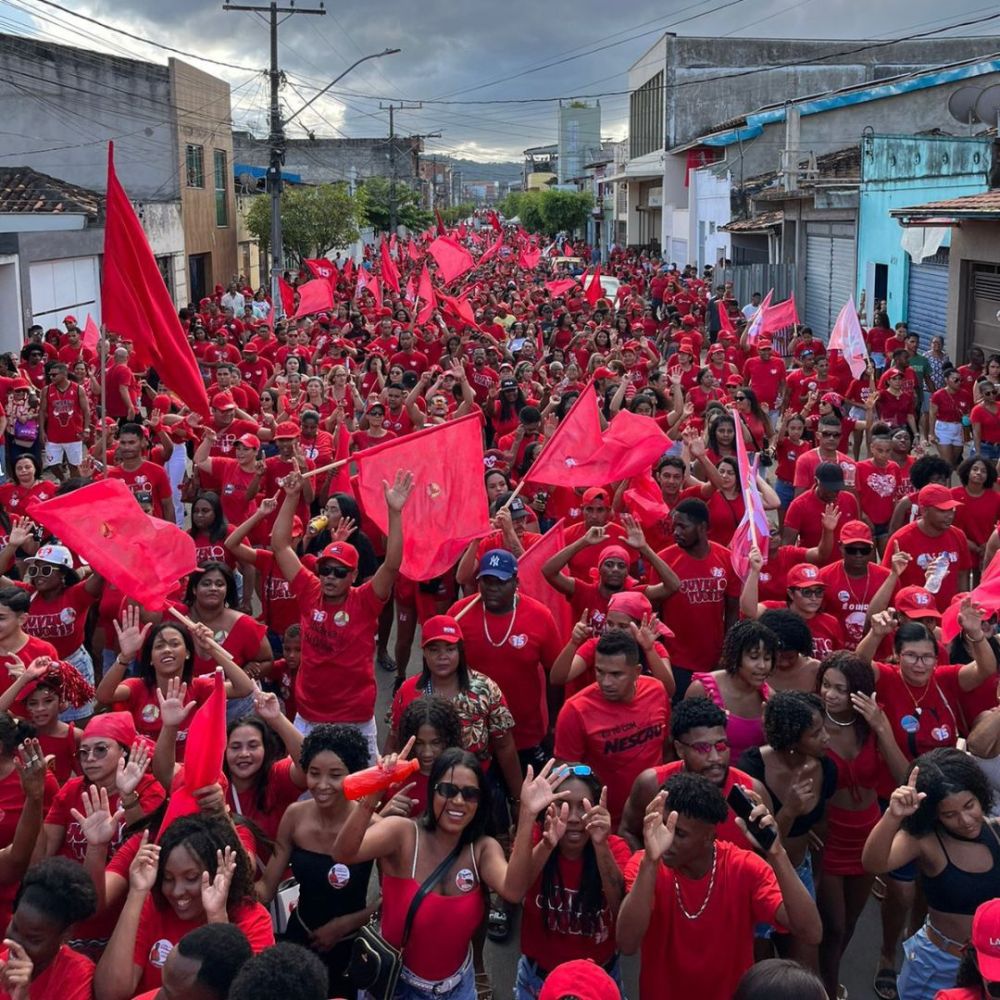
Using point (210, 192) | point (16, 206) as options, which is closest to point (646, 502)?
point (16, 206)

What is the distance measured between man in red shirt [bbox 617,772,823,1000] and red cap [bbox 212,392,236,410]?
707 cm

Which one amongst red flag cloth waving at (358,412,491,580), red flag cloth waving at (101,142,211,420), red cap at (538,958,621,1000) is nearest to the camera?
red cap at (538,958,621,1000)

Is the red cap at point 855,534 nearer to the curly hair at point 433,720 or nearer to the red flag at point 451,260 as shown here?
the curly hair at point 433,720

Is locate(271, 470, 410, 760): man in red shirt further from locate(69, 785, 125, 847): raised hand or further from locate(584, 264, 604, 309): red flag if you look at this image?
locate(584, 264, 604, 309): red flag

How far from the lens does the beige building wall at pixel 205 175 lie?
108 ft

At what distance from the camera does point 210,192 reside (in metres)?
36.0

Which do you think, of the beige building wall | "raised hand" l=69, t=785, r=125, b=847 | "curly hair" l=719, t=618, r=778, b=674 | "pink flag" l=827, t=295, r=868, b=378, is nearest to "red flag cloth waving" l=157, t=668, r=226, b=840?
"raised hand" l=69, t=785, r=125, b=847

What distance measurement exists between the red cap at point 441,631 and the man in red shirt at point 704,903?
5.51 feet

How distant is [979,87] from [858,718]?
1958cm

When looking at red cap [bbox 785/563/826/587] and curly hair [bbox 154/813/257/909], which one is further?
red cap [bbox 785/563/826/587]

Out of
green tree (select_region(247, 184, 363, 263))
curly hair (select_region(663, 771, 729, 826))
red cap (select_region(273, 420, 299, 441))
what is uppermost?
green tree (select_region(247, 184, 363, 263))

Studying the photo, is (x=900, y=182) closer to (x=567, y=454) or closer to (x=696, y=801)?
(x=567, y=454)

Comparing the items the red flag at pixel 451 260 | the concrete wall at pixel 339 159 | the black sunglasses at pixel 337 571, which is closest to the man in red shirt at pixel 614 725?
the black sunglasses at pixel 337 571

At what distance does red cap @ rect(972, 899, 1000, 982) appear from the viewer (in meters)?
3.37
